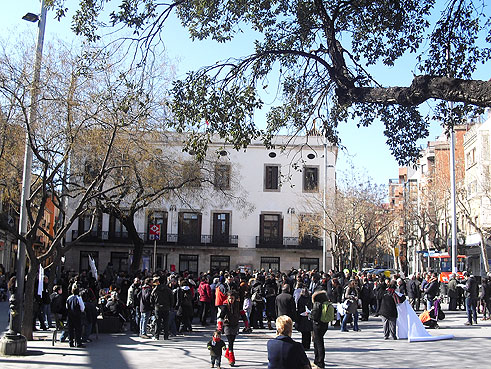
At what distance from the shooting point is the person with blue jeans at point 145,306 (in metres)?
16.1

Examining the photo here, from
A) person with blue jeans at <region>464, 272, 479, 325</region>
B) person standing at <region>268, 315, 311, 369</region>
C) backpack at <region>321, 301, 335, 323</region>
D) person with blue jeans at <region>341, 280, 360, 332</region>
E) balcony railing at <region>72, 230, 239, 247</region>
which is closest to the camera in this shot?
person standing at <region>268, 315, 311, 369</region>

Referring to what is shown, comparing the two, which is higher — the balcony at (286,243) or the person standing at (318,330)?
the balcony at (286,243)

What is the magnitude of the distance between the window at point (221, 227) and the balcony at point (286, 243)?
2694 millimetres

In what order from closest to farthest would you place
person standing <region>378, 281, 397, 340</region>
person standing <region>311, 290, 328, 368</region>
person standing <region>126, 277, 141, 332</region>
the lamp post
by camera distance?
person standing <region>311, 290, 328, 368</region> → the lamp post → person standing <region>378, 281, 397, 340</region> → person standing <region>126, 277, 141, 332</region>

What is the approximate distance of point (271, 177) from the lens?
158 ft

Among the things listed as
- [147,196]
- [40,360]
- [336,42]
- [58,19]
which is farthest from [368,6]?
[147,196]

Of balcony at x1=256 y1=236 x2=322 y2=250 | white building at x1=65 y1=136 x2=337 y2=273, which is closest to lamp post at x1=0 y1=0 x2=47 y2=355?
white building at x1=65 y1=136 x2=337 y2=273

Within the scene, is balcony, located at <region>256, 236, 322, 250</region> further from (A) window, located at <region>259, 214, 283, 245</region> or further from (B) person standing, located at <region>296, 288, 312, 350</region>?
(B) person standing, located at <region>296, 288, 312, 350</region>

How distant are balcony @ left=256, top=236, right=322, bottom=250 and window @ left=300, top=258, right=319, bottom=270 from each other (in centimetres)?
108

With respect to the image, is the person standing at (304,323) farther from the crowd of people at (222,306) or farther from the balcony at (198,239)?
the balcony at (198,239)

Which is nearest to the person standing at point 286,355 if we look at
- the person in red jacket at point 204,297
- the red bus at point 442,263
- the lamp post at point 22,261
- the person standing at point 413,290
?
the lamp post at point 22,261

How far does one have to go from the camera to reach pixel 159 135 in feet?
70.1

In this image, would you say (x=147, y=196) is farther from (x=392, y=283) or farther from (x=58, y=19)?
(x=58, y=19)

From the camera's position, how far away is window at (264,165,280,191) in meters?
48.0
